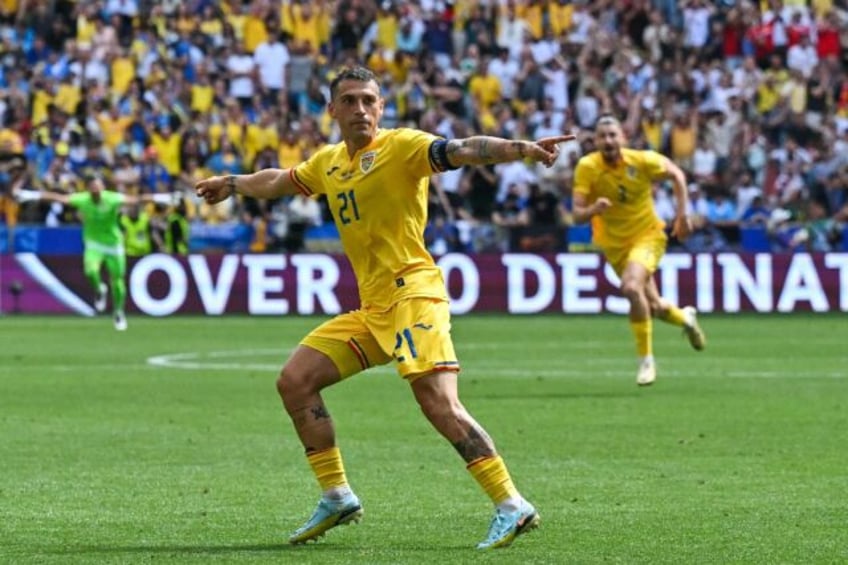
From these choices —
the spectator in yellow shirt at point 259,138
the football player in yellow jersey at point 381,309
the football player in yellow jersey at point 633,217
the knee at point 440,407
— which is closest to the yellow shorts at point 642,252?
the football player in yellow jersey at point 633,217

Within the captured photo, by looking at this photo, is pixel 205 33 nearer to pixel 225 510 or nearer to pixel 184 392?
pixel 184 392

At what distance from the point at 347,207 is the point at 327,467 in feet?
4.23

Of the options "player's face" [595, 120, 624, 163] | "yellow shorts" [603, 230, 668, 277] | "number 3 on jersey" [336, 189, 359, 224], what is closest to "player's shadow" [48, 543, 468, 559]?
"number 3 on jersey" [336, 189, 359, 224]

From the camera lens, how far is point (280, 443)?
47.9 ft

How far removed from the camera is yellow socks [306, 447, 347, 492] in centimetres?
993

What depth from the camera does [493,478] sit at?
939 centimetres

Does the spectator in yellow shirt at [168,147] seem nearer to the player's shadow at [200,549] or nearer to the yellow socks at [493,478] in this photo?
the player's shadow at [200,549]

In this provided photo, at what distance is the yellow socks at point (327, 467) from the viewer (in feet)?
32.6

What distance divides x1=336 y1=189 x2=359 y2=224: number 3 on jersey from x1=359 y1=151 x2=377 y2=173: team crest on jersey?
0.44ft

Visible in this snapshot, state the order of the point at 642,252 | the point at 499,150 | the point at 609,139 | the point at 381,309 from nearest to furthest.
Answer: the point at 499,150 → the point at 381,309 → the point at 609,139 → the point at 642,252

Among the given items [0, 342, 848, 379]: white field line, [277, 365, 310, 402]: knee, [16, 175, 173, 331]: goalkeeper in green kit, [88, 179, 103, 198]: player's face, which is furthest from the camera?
[88, 179, 103, 198]: player's face

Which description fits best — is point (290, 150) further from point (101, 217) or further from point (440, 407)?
point (440, 407)

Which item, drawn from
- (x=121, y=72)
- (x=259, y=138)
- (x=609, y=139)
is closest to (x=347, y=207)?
(x=609, y=139)

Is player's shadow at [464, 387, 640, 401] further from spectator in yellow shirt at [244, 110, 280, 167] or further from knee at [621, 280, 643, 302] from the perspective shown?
spectator in yellow shirt at [244, 110, 280, 167]
